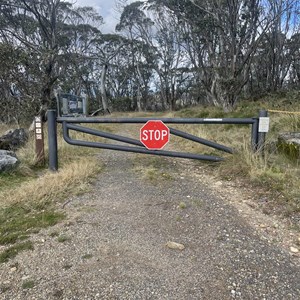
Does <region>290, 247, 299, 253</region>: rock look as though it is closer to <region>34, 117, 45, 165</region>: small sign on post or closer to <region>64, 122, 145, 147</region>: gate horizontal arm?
<region>64, 122, 145, 147</region>: gate horizontal arm

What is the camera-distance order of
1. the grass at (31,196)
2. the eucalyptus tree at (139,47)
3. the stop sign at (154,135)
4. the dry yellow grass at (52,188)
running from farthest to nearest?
the eucalyptus tree at (139,47)
the stop sign at (154,135)
the dry yellow grass at (52,188)
the grass at (31,196)

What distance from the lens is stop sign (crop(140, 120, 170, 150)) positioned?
453cm

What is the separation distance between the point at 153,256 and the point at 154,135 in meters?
2.67

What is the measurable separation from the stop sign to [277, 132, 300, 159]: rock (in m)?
2.28

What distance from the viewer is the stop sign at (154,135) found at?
453cm

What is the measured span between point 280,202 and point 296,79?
2691cm

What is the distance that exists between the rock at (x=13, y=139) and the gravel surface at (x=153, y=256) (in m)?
3.91

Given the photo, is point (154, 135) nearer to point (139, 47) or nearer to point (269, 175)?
point (269, 175)

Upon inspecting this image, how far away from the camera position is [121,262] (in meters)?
2.12

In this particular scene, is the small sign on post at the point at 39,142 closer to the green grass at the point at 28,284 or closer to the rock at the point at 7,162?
the rock at the point at 7,162

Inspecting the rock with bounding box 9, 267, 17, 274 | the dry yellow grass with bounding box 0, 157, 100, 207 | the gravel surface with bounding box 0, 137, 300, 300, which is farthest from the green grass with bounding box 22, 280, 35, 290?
the dry yellow grass with bounding box 0, 157, 100, 207

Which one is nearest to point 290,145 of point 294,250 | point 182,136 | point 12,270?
point 182,136

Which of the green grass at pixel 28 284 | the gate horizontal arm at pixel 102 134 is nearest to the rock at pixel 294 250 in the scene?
the green grass at pixel 28 284

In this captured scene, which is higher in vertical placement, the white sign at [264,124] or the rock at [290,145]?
the white sign at [264,124]
